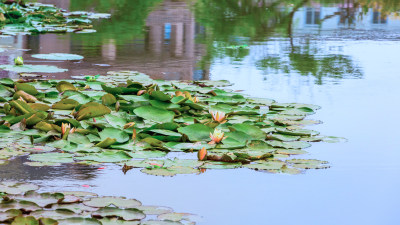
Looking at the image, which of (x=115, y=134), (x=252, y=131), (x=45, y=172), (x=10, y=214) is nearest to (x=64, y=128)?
(x=115, y=134)

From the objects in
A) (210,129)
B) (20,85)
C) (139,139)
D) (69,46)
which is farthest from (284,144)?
(69,46)

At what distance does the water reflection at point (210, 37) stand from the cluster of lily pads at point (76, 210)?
3.57 metres

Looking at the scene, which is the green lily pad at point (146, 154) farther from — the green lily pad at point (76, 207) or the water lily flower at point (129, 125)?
the green lily pad at point (76, 207)

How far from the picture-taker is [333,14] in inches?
543

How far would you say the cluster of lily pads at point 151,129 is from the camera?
364 cm

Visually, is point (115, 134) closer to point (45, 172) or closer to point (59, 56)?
point (45, 172)

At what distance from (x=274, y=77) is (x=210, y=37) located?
11.2ft

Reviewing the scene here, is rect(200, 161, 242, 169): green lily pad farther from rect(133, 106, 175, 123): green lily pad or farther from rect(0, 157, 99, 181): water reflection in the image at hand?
rect(133, 106, 175, 123): green lily pad

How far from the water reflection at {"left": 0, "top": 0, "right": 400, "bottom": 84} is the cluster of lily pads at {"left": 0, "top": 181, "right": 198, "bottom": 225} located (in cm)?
357

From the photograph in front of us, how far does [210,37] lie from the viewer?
9.90m

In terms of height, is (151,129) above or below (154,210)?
above

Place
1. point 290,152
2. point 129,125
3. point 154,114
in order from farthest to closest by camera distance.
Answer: point 154,114 < point 129,125 < point 290,152

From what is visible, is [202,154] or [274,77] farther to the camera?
[274,77]

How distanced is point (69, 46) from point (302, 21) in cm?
519
